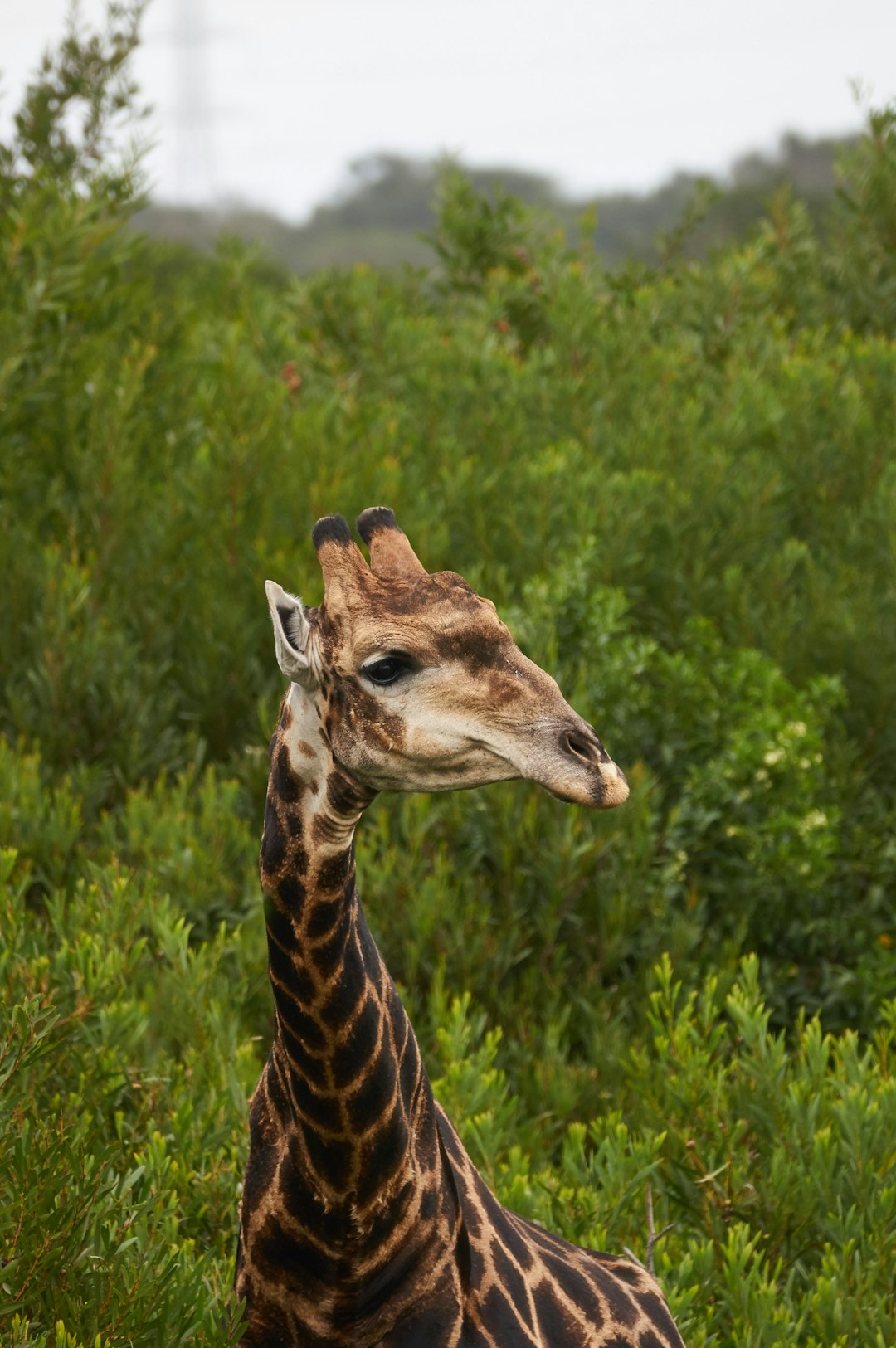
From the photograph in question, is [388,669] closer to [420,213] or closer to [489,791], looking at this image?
[489,791]

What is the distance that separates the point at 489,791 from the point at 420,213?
58517 mm

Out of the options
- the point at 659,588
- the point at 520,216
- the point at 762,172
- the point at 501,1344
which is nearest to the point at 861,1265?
the point at 501,1344

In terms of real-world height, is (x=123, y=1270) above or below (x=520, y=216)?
below

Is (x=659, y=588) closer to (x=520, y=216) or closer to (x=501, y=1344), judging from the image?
(x=501, y=1344)

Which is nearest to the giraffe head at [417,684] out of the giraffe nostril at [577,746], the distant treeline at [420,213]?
the giraffe nostril at [577,746]

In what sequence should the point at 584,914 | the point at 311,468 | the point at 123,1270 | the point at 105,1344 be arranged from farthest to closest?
1. the point at 311,468
2. the point at 584,914
3. the point at 123,1270
4. the point at 105,1344

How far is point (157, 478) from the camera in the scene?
6.30 m

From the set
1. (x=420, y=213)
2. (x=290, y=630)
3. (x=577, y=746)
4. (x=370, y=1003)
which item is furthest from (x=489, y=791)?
(x=420, y=213)

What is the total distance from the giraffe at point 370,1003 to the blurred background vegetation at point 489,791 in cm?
22

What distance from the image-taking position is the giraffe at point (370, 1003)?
5.85 feet

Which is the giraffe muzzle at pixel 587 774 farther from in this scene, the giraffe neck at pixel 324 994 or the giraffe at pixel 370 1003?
the giraffe neck at pixel 324 994

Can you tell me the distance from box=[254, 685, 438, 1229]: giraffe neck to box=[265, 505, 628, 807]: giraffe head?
8 centimetres

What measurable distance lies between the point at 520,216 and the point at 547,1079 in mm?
7783

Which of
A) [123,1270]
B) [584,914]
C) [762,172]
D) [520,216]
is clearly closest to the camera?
[123,1270]
